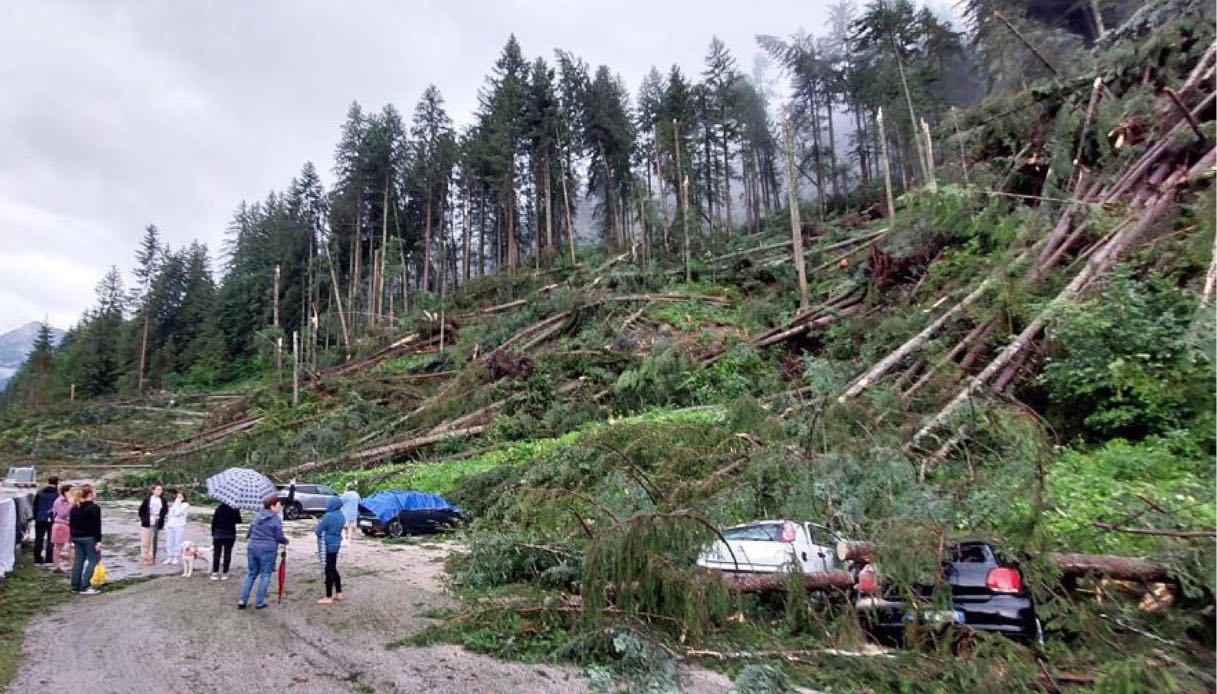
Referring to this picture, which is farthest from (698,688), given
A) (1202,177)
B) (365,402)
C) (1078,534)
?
(365,402)

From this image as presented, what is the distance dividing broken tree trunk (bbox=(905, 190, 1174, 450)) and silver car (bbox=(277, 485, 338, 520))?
634 inches

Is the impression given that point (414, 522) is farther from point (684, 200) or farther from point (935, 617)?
point (684, 200)

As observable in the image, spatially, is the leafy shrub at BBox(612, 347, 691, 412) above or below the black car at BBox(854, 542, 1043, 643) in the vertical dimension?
above

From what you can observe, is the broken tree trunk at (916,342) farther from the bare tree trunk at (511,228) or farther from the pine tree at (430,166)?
the pine tree at (430,166)

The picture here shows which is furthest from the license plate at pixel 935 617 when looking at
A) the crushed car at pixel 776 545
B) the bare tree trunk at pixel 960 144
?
the bare tree trunk at pixel 960 144

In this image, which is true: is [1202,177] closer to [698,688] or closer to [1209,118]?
[1209,118]

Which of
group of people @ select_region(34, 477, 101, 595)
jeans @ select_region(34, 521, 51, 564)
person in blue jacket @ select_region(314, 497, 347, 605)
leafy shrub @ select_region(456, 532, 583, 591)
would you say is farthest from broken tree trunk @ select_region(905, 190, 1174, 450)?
jeans @ select_region(34, 521, 51, 564)

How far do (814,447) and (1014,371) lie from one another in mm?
4038

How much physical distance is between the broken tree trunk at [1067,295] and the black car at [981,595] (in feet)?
7.96

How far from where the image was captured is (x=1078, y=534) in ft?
19.4

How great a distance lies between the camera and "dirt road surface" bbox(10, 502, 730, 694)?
5.10 meters

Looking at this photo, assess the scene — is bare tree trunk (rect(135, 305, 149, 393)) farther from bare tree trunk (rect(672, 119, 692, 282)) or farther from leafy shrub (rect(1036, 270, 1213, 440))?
leafy shrub (rect(1036, 270, 1213, 440))

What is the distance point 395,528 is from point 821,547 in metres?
11.2

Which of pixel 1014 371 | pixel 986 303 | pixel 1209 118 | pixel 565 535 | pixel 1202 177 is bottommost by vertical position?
pixel 565 535
